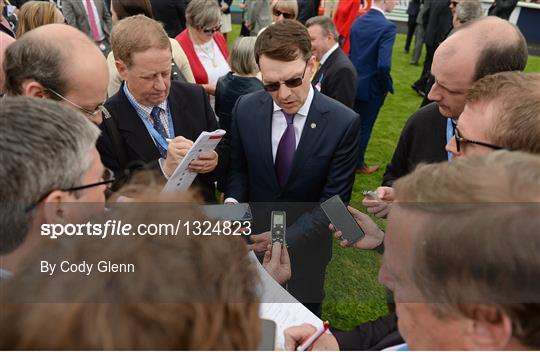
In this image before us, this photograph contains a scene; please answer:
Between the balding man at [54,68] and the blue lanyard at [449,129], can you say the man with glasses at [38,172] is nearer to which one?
the balding man at [54,68]

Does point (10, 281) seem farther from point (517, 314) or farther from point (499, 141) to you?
point (499, 141)

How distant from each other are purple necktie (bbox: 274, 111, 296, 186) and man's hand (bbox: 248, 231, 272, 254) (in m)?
0.62

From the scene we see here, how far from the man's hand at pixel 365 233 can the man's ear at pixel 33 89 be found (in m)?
1.39

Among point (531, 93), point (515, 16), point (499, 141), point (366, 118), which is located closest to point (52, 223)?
point (499, 141)

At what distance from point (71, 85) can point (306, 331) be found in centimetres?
136

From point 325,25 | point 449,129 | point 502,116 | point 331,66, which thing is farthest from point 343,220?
point 325,25

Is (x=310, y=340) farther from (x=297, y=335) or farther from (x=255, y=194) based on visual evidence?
(x=255, y=194)

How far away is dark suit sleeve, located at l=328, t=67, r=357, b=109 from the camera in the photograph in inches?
157

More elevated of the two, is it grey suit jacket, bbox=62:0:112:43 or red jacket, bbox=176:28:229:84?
grey suit jacket, bbox=62:0:112:43

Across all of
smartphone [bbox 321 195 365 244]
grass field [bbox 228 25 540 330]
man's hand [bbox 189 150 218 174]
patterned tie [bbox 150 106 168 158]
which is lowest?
grass field [bbox 228 25 540 330]

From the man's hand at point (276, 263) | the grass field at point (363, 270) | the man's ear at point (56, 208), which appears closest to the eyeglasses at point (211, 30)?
the grass field at point (363, 270)

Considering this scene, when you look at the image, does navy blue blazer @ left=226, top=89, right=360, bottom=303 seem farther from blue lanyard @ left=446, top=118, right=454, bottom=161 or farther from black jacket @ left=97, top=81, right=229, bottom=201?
blue lanyard @ left=446, top=118, right=454, bottom=161

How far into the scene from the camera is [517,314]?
916 mm

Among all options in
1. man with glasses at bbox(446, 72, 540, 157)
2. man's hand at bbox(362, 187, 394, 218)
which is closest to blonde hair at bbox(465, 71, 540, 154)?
man with glasses at bbox(446, 72, 540, 157)
